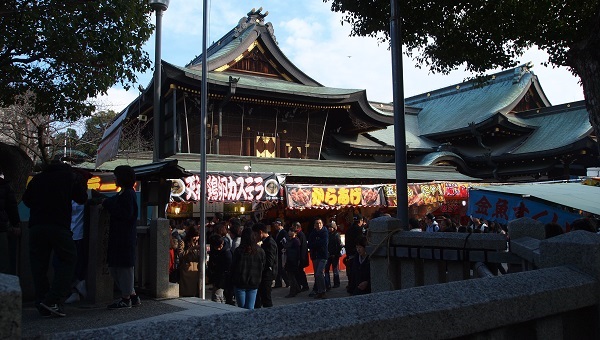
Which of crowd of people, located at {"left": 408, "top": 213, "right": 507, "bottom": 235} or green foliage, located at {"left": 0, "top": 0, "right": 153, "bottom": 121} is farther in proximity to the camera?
crowd of people, located at {"left": 408, "top": 213, "right": 507, "bottom": 235}

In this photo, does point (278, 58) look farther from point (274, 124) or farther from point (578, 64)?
point (578, 64)

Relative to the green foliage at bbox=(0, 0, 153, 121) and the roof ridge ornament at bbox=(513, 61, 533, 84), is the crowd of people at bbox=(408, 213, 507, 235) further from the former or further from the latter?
the roof ridge ornament at bbox=(513, 61, 533, 84)

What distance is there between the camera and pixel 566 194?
916 cm

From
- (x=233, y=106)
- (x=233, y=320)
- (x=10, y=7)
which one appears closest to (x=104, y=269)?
(x=10, y=7)

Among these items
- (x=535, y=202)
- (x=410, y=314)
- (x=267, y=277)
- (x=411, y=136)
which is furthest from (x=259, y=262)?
(x=411, y=136)

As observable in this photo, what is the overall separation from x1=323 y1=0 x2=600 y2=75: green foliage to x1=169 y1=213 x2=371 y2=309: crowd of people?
437 centimetres

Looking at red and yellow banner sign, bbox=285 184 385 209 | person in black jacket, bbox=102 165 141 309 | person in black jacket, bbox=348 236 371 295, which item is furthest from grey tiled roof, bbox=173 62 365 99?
person in black jacket, bbox=102 165 141 309

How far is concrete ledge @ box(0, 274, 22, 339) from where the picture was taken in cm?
144

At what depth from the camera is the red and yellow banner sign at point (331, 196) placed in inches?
677

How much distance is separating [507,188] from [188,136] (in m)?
13.9

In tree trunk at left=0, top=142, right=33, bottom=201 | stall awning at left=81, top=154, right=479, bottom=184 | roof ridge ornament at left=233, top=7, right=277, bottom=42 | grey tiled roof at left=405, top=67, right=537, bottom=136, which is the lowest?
tree trunk at left=0, top=142, right=33, bottom=201

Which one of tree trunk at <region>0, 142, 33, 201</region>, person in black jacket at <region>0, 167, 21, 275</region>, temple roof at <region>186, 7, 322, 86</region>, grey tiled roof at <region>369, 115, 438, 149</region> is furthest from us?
grey tiled roof at <region>369, 115, 438, 149</region>

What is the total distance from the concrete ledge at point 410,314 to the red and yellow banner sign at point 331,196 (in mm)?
14146

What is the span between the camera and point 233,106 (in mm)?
21391
